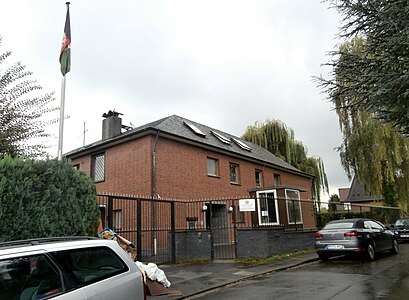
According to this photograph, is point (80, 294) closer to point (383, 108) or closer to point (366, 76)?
point (366, 76)

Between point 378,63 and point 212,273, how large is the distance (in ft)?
23.1

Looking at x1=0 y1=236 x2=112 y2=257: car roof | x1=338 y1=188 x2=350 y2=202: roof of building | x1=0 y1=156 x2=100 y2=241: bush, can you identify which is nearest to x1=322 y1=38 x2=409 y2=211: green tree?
x1=0 y1=156 x2=100 y2=241: bush

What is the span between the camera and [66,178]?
21.3ft

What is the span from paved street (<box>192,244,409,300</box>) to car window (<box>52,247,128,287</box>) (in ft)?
14.0

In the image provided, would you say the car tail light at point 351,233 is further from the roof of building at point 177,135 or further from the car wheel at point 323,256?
the roof of building at point 177,135

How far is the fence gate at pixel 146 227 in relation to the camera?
1128 centimetres

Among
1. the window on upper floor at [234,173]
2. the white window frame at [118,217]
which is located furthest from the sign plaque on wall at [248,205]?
the window on upper floor at [234,173]

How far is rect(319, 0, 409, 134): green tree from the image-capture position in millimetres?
6668

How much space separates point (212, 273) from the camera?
10.2 meters

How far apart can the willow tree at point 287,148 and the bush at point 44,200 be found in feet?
82.2

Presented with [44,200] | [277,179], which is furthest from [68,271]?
[277,179]

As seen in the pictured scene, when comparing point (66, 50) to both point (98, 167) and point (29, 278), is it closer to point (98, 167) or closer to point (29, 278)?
point (29, 278)

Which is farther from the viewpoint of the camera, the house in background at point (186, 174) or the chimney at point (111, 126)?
the chimney at point (111, 126)

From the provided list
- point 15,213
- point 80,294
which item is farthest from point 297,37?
point 80,294
